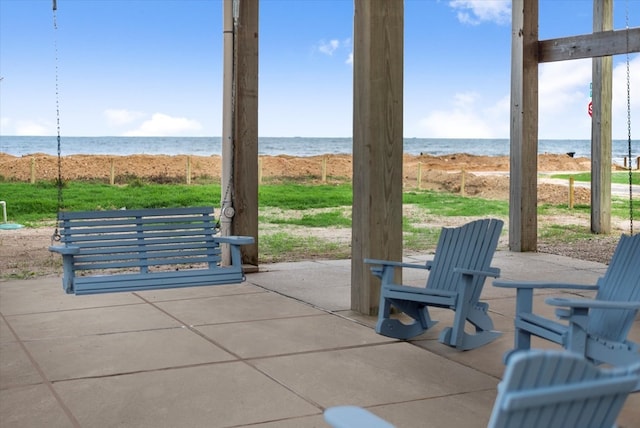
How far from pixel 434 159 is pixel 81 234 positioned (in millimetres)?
32908

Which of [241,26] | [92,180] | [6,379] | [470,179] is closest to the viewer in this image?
[6,379]

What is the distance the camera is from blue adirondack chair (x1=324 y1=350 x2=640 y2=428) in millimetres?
1741

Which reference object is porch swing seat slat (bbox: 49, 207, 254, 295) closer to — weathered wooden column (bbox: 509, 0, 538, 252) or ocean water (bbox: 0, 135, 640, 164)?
weathered wooden column (bbox: 509, 0, 538, 252)

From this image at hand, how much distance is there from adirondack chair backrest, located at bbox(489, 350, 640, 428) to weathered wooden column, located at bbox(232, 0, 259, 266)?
5667mm

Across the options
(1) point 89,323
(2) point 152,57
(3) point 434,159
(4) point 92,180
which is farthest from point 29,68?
(1) point 89,323

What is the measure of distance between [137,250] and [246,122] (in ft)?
6.61

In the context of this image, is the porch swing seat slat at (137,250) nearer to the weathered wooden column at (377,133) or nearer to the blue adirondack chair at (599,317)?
the weathered wooden column at (377,133)

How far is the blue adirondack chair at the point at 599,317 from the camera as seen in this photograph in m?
3.42

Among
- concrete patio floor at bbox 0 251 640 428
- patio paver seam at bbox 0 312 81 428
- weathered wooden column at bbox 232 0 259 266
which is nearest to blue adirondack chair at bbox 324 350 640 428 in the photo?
concrete patio floor at bbox 0 251 640 428

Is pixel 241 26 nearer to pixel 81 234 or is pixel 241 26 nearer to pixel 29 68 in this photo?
pixel 81 234

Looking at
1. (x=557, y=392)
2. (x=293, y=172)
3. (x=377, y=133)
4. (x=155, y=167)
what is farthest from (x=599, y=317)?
(x=155, y=167)

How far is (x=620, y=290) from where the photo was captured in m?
3.97

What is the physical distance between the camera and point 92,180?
2597 cm

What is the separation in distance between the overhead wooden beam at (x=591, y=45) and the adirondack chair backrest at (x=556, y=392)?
6.53 meters
